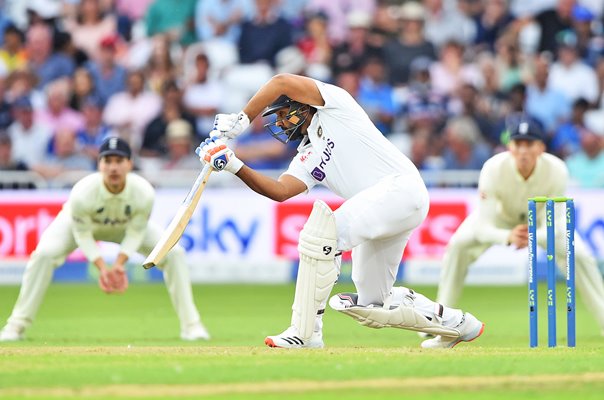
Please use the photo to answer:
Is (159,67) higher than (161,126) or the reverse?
higher

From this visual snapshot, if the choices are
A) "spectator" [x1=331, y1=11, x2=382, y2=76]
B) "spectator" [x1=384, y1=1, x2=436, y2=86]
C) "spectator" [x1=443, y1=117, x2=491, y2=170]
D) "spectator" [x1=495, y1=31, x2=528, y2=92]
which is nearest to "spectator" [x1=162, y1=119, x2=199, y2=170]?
"spectator" [x1=331, y1=11, x2=382, y2=76]

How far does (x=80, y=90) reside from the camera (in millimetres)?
15375

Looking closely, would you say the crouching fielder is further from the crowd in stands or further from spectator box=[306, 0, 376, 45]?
spectator box=[306, 0, 376, 45]

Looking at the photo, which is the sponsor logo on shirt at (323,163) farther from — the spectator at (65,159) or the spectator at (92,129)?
the spectator at (92,129)

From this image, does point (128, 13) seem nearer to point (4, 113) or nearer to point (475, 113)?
point (4, 113)

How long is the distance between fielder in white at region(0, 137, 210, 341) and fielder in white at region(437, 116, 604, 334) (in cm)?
196

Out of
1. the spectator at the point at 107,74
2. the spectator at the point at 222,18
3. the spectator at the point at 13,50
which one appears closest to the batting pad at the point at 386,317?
the spectator at the point at 107,74

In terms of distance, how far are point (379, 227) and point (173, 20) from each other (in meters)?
9.61

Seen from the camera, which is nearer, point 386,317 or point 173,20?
point 386,317

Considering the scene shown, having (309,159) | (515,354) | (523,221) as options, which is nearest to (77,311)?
(523,221)

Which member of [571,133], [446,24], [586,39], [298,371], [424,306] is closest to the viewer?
Answer: [298,371]

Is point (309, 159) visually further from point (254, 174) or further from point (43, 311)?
point (43, 311)

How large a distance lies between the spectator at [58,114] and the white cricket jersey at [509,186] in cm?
655

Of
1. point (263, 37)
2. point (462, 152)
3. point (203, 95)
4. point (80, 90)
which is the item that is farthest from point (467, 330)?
point (80, 90)
